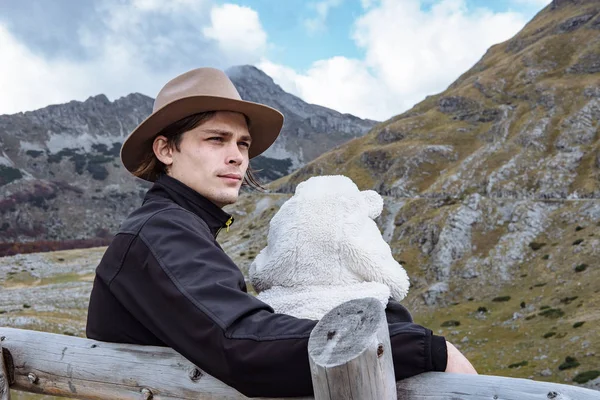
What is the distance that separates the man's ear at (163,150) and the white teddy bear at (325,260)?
4.01 ft

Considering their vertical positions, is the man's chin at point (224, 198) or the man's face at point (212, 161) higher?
the man's face at point (212, 161)

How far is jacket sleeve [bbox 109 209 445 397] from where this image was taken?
2695mm

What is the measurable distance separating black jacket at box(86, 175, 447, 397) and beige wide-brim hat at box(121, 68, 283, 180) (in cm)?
93

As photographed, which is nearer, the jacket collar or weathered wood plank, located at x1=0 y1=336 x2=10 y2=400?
the jacket collar

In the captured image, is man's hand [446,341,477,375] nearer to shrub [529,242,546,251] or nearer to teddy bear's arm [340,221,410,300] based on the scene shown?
teddy bear's arm [340,221,410,300]

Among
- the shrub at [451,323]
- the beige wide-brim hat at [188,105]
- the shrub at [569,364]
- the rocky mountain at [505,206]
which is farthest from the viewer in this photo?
the shrub at [451,323]

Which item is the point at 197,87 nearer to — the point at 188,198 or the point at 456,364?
the point at 188,198

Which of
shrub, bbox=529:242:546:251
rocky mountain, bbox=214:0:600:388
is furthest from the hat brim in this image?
shrub, bbox=529:242:546:251

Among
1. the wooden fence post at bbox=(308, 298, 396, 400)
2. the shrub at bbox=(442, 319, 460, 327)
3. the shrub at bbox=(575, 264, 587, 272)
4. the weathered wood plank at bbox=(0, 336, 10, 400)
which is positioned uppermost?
the wooden fence post at bbox=(308, 298, 396, 400)

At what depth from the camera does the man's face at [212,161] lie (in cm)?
411

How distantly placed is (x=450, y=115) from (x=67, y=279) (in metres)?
115

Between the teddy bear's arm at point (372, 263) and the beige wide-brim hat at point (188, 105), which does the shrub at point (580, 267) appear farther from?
the beige wide-brim hat at point (188, 105)

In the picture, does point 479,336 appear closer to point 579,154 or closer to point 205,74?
point 205,74

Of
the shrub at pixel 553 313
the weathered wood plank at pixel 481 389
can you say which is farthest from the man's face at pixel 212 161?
the shrub at pixel 553 313
